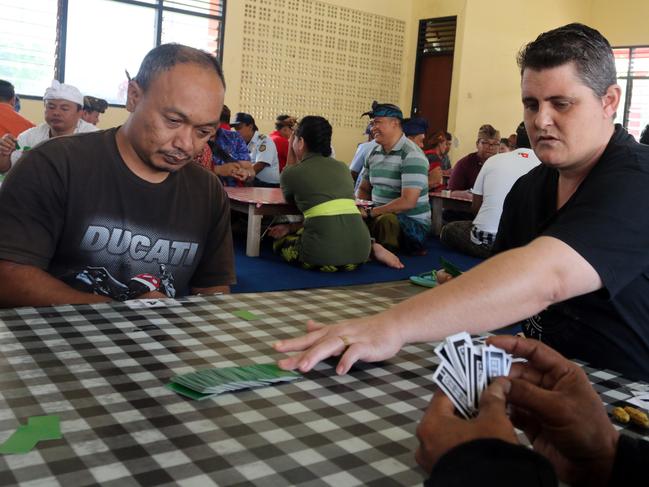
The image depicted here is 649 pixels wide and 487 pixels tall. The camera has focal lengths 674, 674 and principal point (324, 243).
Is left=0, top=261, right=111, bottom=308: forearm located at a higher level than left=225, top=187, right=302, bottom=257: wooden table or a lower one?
higher

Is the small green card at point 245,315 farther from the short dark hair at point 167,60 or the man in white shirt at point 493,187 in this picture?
the man in white shirt at point 493,187

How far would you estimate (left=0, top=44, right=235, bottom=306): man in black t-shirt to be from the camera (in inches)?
68.1

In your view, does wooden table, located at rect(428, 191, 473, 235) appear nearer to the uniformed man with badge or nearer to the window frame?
the uniformed man with badge

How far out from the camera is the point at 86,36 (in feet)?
28.2

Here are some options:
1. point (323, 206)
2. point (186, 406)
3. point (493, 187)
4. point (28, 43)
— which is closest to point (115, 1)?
point (28, 43)

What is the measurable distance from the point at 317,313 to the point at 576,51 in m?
0.84

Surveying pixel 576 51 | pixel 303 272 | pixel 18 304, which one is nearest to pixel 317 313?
pixel 18 304

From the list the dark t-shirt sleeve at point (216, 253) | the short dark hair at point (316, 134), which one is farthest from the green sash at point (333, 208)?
the dark t-shirt sleeve at point (216, 253)

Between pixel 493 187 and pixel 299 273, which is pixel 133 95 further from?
pixel 493 187

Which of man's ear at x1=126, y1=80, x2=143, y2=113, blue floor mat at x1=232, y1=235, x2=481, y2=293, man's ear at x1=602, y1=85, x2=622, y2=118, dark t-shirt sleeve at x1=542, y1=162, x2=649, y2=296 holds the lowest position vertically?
blue floor mat at x1=232, y1=235, x2=481, y2=293

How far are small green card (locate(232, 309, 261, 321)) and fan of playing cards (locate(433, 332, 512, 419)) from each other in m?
0.72

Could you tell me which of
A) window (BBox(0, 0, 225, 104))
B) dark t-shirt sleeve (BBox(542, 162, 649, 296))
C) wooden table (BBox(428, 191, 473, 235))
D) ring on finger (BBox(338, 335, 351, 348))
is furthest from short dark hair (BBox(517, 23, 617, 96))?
window (BBox(0, 0, 225, 104))

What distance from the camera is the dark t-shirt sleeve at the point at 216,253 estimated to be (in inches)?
81.6

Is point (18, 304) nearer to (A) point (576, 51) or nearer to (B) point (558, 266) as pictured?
(B) point (558, 266)
